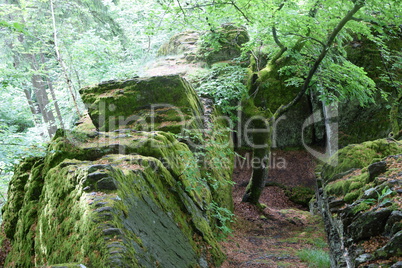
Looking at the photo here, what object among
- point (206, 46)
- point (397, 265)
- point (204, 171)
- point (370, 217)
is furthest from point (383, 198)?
point (206, 46)

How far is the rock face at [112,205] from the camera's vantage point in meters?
2.77

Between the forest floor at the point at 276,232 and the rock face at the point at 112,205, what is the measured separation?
0.75 m

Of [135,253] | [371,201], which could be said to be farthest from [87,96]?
[371,201]

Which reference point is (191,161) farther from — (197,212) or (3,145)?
(3,145)

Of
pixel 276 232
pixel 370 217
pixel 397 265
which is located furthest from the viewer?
pixel 276 232

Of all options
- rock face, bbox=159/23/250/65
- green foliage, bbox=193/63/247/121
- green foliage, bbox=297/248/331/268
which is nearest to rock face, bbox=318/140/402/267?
green foliage, bbox=297/248/331/268

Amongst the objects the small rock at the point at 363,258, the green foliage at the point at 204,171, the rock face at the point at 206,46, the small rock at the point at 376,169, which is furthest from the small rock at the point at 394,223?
the rock face at the point at 206,46

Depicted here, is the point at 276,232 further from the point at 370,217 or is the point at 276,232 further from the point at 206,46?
the point at 206,46

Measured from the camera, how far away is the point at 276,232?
25.3ft

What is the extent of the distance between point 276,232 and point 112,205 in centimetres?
578

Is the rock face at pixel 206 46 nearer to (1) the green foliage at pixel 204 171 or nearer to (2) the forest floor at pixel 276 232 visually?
(2) the forest floor at pixel 276 232

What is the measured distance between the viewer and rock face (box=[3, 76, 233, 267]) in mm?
2773

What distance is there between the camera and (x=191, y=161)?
15.8ft

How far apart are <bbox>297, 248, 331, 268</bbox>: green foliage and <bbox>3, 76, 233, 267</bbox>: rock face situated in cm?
149
